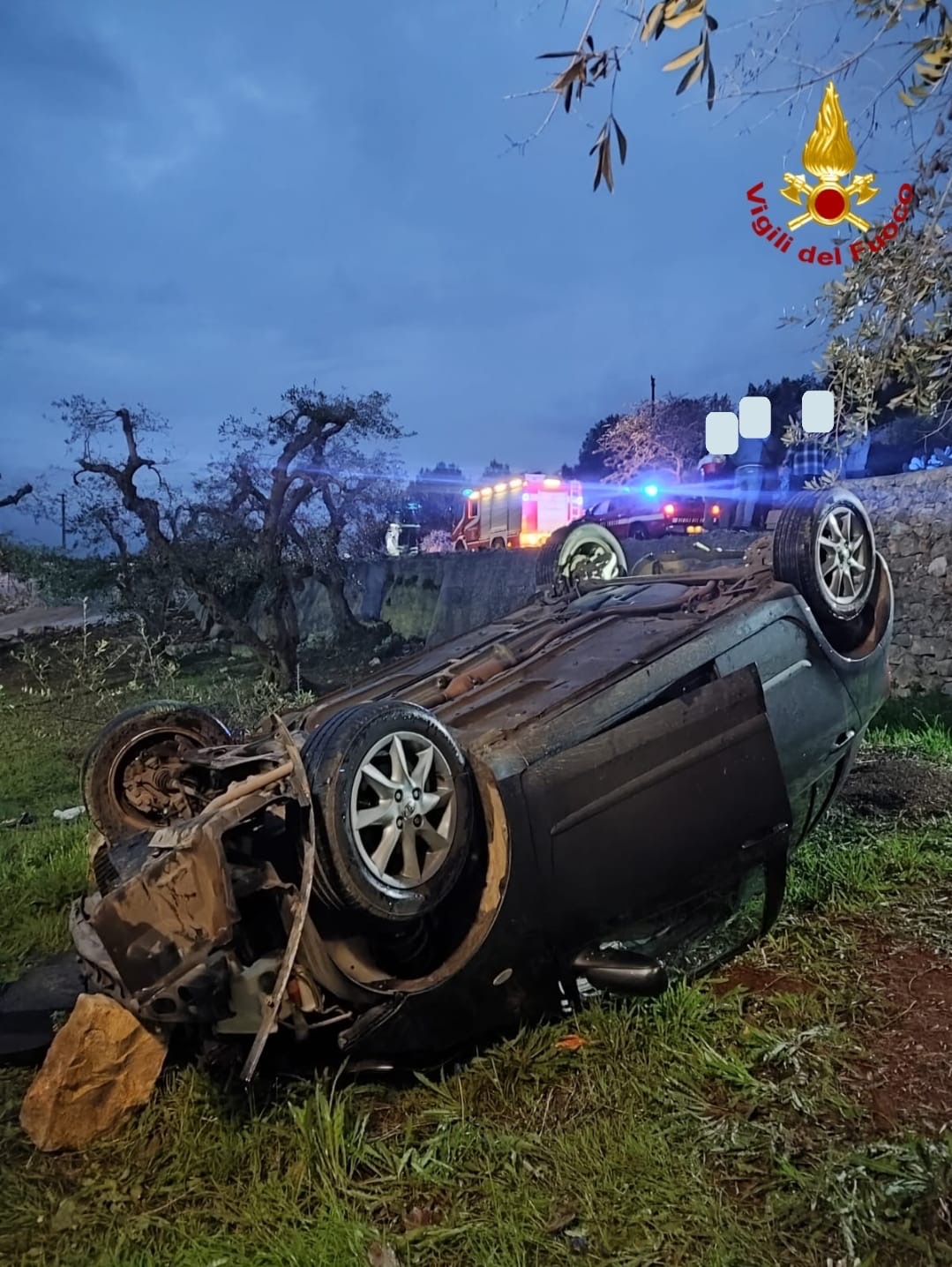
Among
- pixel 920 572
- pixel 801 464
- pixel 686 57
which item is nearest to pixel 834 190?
pixel 686 57

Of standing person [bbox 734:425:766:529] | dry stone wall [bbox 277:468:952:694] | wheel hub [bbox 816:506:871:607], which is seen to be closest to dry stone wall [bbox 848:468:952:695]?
dry stone wall [bbox 277:468:952:694]

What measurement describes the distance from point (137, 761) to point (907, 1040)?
3017 millimetres

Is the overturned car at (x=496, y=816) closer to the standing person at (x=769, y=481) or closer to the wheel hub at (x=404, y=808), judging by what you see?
the wheel hub at (x=404, y=808)

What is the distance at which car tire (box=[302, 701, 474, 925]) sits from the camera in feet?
8.21

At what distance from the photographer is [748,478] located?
16.8 metres

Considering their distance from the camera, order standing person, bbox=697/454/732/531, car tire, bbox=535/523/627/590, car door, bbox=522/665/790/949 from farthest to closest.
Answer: standing person, bbox=697/454/732/531 < car tire, bbox=535/523/627/590 < car door, bbox=522/665/790/949

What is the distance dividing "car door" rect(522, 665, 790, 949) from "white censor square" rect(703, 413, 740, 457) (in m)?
14.0

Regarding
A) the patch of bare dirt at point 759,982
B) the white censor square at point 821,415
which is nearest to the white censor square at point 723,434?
the white censor square at point 821,415

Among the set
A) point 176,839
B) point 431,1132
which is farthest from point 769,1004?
point 176,839

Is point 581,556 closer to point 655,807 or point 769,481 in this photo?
point 655,807

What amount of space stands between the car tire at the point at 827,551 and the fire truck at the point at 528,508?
16496mm

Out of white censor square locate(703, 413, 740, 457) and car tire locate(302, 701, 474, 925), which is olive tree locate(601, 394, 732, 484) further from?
car tire locate(302, 701, 474, 925)

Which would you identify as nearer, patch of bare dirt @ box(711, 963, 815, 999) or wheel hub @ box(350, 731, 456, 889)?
wheel hub @ box(350, 731, 456, 889)

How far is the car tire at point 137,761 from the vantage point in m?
3.62
